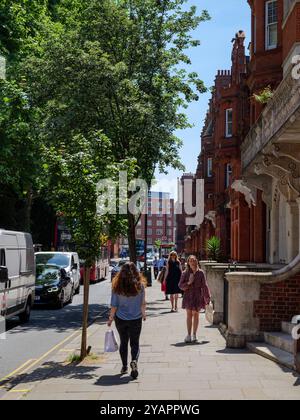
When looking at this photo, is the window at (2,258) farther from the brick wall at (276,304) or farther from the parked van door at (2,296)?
the brick wall at (276,304)

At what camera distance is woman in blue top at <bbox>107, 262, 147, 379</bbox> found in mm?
9250

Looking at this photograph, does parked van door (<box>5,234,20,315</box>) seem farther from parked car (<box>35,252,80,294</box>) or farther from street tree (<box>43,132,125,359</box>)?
parked car (<box>35,252,80,294</box>)

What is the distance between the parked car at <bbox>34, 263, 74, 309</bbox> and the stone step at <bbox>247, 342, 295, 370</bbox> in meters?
11.2

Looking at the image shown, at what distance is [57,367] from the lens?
396 inches

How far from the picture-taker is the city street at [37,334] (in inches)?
457

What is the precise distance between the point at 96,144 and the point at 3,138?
12258 millimetres

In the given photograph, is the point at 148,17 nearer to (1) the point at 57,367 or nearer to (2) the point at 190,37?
(2) the point at 190,37

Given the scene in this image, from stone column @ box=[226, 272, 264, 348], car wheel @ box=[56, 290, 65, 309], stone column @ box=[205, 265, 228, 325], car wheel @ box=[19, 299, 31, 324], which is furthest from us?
car wheel @ box=[56, 290, 65, 309]

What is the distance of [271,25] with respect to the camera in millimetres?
23531

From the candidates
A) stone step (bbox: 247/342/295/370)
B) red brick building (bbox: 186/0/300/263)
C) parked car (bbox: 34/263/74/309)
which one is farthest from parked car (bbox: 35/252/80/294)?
stone step (bbox: 247/342/295/370)

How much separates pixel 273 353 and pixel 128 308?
2.59m

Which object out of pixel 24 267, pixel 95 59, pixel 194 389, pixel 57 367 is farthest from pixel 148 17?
pixel 194 389

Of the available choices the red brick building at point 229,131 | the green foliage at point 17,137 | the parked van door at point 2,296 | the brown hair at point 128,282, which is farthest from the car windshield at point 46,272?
the brown hair at point 128,282

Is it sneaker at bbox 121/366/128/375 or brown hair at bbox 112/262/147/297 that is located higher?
brown hair at bbox 112/262/147/297
